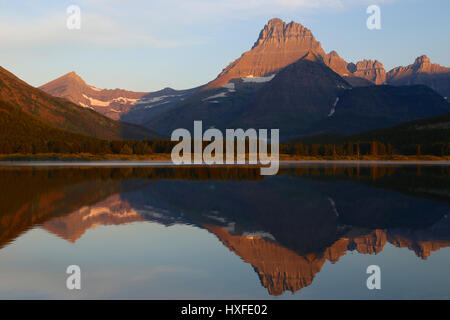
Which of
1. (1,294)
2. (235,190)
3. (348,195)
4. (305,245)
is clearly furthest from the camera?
(235,190)

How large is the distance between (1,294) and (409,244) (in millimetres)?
24391

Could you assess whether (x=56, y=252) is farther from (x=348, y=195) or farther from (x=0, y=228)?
(x=348, y=195)

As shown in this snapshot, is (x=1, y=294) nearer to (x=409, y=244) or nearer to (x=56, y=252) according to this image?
(x=56, y=252)

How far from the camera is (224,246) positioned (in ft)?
106

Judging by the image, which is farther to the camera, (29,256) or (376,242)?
(376,242)

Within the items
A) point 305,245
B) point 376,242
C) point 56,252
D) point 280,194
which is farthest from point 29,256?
point 280,194

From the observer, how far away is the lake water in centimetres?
2227

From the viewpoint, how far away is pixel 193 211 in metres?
50.2

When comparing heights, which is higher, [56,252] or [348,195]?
[348,195]

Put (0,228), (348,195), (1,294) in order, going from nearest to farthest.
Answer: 1. (1,294)
2. (0,228)
3. (348,195)

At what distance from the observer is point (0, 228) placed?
36.5 m

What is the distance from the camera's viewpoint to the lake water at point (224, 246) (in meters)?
22.3
